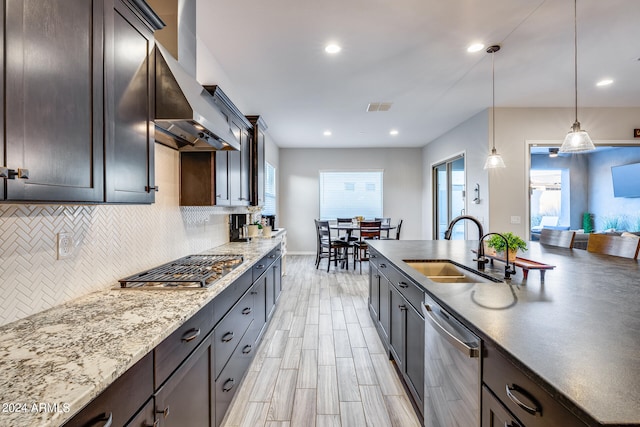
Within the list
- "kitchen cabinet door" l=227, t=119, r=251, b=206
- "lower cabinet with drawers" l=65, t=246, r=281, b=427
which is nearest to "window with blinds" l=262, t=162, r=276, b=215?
"kitchen cabinet door" l=227, t=119, r=251, b=206

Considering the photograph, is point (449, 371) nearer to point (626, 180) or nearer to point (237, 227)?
point (237, 227)

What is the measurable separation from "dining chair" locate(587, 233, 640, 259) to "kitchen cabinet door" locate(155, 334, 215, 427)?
10.3ft

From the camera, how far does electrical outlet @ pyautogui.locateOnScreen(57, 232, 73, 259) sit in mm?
1265

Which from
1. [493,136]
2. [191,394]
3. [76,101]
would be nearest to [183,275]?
[191,394]

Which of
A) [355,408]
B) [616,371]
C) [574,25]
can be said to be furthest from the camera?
[574,25]

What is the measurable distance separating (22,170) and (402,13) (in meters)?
2.62

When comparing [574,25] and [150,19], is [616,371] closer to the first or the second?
[150,19]

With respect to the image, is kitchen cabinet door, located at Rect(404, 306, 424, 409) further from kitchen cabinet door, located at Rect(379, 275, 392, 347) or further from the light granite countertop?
the light granite countertop

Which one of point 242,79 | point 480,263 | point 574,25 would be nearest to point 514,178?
point 574,25

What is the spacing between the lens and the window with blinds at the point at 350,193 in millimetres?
7809

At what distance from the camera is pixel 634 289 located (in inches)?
56.6

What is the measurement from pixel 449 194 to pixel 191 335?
21.0 ft

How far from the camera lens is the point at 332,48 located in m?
2.84

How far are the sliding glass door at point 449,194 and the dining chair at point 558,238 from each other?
2.37m
